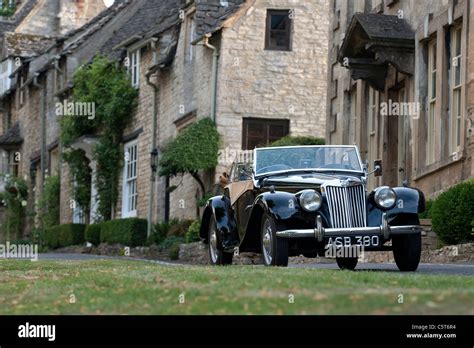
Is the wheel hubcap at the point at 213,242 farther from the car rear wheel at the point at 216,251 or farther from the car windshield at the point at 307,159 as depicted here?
the car windshield at the point at 307,159

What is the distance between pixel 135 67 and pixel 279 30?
24.4 feet

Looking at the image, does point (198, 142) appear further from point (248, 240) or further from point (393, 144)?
point (248, 240)

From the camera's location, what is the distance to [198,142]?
3459cm

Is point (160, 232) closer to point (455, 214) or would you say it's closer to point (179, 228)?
point (179, 228)

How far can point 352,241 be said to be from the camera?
17297 millimetres

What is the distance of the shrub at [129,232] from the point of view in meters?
39.0

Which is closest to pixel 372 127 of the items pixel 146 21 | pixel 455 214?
pixel 455 214

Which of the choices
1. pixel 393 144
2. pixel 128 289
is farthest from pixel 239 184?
pixel 393 144

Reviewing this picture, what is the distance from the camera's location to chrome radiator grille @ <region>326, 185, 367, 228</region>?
1739cm

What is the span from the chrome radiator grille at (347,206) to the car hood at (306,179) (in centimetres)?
22

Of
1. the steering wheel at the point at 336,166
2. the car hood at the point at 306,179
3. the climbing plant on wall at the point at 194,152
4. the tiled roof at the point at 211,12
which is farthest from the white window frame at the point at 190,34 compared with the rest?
the car hood at the point at 306,179

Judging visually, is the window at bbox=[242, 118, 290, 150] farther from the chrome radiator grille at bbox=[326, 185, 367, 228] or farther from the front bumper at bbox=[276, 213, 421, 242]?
the front bumper at bbox=[276, 213, 421, 242]
